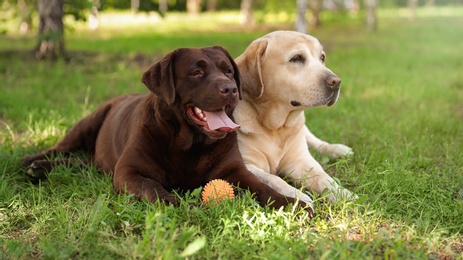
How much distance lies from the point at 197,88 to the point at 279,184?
907mm

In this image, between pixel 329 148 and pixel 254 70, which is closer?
pixel 254 70

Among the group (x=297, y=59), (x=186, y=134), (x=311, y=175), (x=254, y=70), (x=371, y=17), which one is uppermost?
(x=297, y=59)

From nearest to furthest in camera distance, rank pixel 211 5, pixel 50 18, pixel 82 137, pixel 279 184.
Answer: pixel 279 184, pixel 82 137, pixel 50 18, pixel 211 5

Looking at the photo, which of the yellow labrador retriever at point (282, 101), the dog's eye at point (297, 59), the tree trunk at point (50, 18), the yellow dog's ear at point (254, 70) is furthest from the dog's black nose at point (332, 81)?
the tree trunk at point (50, 18)

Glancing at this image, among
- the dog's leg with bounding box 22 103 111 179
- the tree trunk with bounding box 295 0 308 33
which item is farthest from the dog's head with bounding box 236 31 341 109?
the tree trunk with bounding box 295 0 308 33

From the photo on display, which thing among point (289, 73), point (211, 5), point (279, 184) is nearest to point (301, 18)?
point (289, 73)

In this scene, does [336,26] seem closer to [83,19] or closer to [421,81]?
[421,81]

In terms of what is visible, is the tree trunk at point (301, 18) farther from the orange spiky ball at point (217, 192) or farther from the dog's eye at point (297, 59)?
the orange spiky ball at point (217, 192)

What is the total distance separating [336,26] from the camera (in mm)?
22969

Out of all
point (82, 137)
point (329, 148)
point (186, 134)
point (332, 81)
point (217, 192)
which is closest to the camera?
point (217, 192)

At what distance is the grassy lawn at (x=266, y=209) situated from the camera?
283 centimetres

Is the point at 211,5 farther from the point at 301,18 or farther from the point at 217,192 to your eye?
the point at 217,192

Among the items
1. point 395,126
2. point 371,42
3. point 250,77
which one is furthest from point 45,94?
point 371,42

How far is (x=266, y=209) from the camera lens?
128 inches
